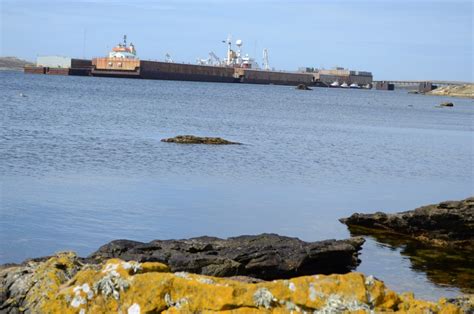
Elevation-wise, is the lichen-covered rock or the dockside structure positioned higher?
the dockside structure

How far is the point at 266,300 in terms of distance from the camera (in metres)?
5.35

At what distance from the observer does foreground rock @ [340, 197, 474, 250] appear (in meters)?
15.2

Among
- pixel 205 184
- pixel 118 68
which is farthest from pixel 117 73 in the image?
pixel 205 184

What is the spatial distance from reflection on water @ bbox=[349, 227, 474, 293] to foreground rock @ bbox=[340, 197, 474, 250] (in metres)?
0.20

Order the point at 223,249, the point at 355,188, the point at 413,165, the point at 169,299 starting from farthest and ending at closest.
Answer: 1. the point at 413,165
2. the point at 355,188
3. the point at 223,249
4. the point at 169,299

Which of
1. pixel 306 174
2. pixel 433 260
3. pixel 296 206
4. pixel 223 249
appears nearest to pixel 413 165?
pixel 306 174

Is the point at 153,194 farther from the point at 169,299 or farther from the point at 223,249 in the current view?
the point at 169,299

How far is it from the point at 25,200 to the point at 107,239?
4338 mm

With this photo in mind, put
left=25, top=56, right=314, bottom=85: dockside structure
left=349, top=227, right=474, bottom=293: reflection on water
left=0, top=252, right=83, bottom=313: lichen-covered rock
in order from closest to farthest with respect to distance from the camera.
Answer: left=0, top=252, right=83, bottom=313: lichen-covered rock, left=349, top=227, right=474, bottom=293: reflection on water, left=25, top=56, right=314, bottom=85: dockside structure

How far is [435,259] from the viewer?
14.3 m

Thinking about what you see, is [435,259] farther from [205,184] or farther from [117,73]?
[117,73]

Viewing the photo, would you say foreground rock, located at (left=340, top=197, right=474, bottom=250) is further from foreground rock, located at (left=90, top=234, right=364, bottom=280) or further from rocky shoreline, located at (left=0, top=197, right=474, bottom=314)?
rocky shoreline, located at (left=0, top=197, right=474, bottom=314)

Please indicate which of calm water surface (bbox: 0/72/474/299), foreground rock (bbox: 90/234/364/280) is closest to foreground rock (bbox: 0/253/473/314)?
foreground rock (bbox: 90/234/364/280)

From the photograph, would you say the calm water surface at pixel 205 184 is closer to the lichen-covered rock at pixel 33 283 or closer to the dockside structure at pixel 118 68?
the lichen-covered rock at pixel 33 283
